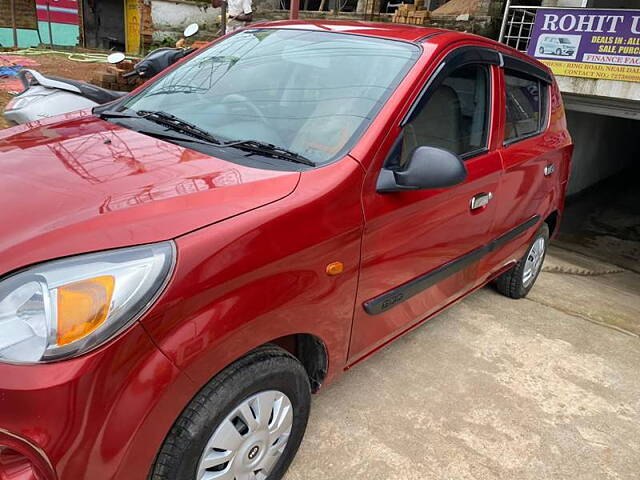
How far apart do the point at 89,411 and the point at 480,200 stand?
2046 millimetres

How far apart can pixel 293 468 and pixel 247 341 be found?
32.0 inches

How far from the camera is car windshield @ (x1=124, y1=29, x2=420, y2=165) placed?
202cm

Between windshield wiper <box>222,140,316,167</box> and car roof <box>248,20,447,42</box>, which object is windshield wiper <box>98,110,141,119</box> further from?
car roof <box>248,20,447,42</box>

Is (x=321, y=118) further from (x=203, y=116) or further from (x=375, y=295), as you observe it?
(x=375, y=295)

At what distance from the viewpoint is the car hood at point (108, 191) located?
4.28 feet

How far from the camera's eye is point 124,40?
17938 millimetres

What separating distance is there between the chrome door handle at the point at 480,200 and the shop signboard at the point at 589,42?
6037 millimetres

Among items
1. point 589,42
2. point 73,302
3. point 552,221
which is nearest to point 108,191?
point 73,302

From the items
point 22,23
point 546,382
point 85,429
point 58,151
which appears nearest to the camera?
point 85,429

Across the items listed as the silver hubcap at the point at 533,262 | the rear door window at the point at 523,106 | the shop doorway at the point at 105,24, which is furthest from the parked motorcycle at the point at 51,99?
the shop doorway at the point at 105,24

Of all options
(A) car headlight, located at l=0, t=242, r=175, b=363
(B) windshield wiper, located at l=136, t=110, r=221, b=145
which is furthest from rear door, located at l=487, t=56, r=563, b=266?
(A) car headlight, located at l=0, t=242, r=175, b=363

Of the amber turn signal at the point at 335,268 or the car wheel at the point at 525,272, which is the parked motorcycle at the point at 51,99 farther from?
the car wheel at the point at 525,272

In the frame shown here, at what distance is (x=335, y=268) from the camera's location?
1.81 m

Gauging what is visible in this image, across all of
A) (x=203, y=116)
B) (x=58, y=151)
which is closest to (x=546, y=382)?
(x=203, y=116)
